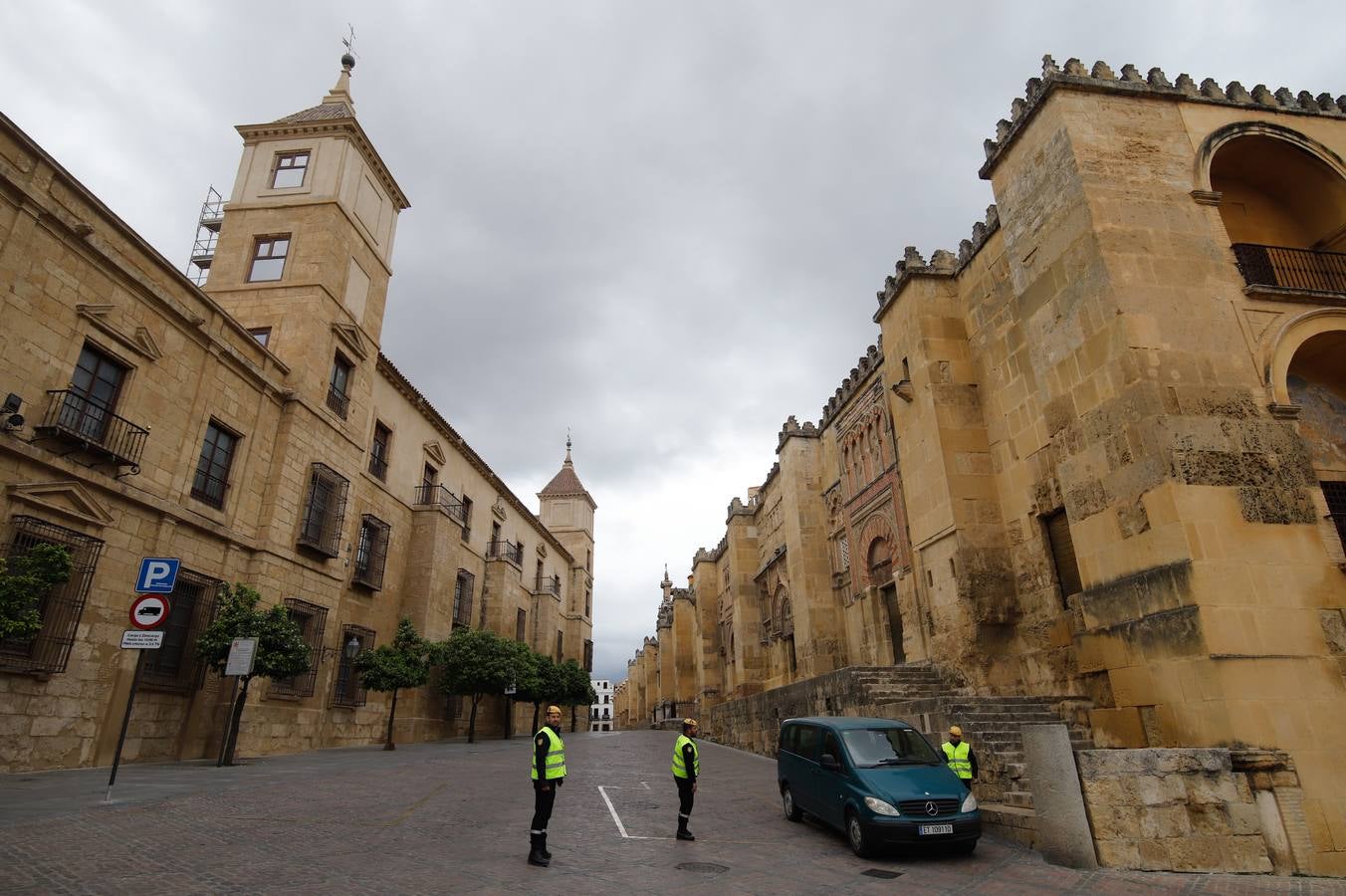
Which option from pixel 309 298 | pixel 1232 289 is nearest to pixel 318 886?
pixel 1232 289

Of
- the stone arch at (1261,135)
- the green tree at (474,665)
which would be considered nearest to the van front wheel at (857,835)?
the stone arch at (1261,135)

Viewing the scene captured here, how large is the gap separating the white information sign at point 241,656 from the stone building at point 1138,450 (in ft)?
36.7

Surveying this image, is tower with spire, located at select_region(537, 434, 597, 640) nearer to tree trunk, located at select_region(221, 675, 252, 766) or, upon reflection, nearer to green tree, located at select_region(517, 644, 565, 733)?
green tree, located at select_region(517, 644, 565, 733)

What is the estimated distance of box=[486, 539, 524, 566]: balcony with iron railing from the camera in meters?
31.9

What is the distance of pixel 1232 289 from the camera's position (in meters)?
10.7

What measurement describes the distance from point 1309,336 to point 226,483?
21.0 metres

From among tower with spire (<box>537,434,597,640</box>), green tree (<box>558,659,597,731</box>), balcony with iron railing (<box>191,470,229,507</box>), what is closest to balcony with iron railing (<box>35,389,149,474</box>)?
balcony with iron railing (<box>191,470,229,507</box>)

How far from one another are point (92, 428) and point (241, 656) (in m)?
4.99

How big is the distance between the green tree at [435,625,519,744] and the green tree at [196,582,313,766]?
9.14 m

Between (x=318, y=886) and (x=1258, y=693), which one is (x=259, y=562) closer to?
(x=318, y=886)

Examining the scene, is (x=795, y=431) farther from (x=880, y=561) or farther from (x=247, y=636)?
(x=247, y=636)

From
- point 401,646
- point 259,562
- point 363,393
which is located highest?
point 363,393

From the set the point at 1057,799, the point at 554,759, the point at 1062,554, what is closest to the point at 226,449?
the point at 554,759

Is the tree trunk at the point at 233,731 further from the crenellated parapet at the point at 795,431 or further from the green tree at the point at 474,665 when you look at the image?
the crenellated parapet at the point at 795,431
